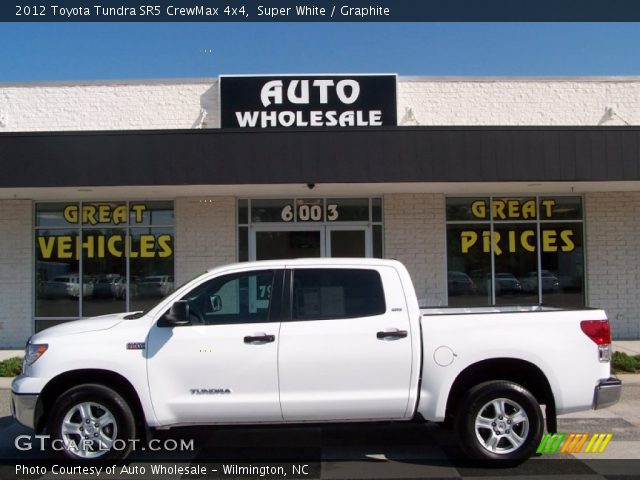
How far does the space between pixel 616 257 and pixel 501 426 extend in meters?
9.31

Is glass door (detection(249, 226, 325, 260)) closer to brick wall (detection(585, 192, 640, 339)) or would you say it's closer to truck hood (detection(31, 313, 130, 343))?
brick wall (detection(585, 192, 640, 339))

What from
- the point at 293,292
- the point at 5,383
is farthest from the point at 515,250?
the point at 5,383

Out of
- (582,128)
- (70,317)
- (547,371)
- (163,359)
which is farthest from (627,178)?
(70,317)

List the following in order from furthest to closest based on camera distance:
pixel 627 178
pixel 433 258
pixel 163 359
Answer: pixel 433 258
pixel 627 178
pixel 163 359

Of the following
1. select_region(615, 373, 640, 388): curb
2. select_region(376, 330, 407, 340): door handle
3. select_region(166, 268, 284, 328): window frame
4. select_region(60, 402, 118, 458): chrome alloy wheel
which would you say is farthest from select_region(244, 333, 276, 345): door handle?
select_region(615, 373, 640, 388): curb

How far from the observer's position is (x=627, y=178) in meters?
11.2

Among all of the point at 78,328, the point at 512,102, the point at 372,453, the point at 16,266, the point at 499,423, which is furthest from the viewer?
the point at 512,102

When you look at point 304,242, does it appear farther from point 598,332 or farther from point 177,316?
point 598,332

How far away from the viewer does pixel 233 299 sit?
583 centimetres

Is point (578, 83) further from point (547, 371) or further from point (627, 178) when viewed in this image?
point (547, 371)

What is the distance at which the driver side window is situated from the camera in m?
5.71

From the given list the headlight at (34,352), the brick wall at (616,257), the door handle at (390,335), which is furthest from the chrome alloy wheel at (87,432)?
the brick wall at (616,257)

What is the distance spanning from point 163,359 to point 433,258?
28.8 ft

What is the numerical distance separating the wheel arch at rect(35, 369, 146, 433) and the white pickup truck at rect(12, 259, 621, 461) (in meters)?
0.01
